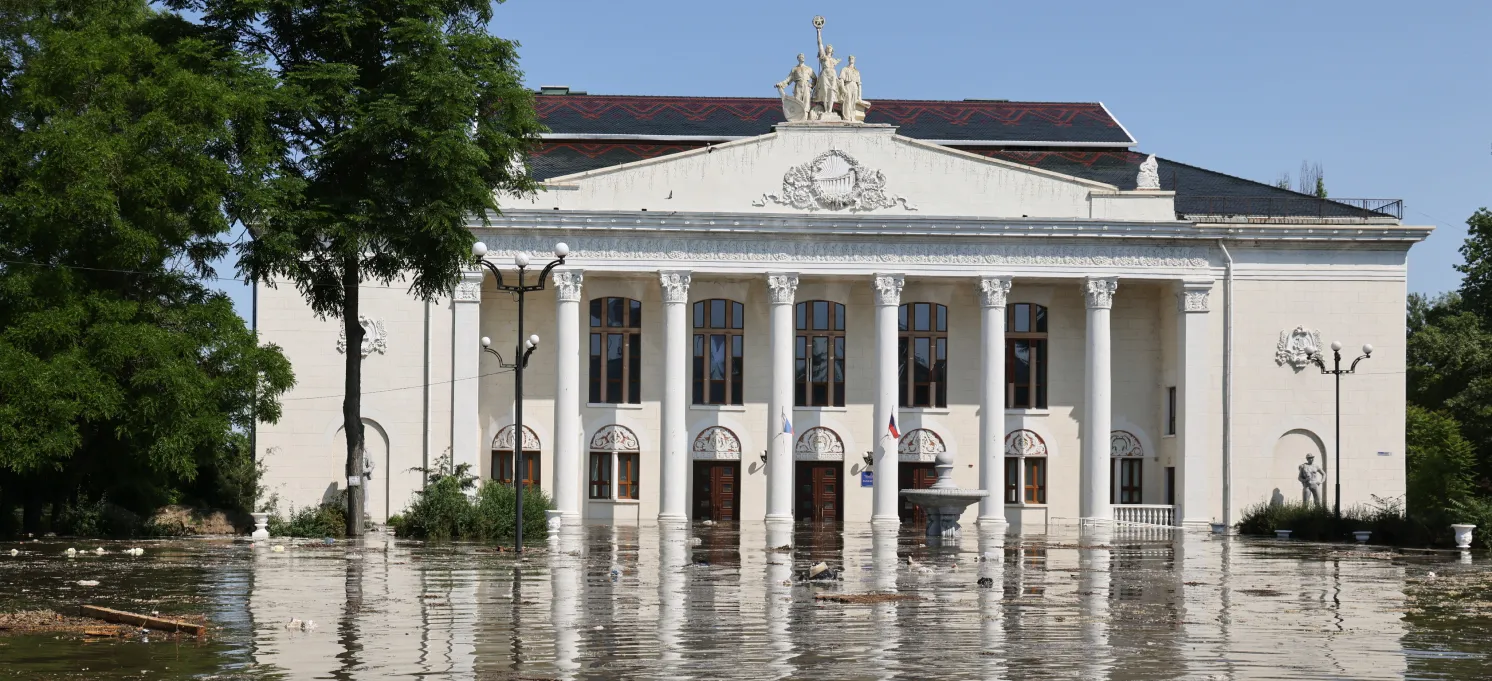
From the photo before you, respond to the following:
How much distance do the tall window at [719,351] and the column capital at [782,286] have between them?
2.90m

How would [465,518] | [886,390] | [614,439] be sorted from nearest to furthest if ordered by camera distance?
[465,518]
[886,390]
[614,439]

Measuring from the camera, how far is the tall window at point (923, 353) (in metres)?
55.4

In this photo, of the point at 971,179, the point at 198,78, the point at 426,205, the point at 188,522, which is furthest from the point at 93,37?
the point at 971,179

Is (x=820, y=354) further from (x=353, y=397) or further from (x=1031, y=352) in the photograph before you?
(x=353, y=397)

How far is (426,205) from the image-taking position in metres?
31.9

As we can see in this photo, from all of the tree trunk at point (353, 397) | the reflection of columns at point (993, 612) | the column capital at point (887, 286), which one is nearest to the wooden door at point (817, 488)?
the column capital at point (887, 286)

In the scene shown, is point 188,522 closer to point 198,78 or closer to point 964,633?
point 198,78

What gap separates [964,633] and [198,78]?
847 inches

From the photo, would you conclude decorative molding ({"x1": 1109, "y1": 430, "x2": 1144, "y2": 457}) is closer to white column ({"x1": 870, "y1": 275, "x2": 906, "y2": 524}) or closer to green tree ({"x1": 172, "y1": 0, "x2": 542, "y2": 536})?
white column ({"x1": 870, "y1": 275, "x2": 906, "y2": 524})

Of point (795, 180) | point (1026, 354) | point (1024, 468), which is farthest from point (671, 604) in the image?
point (1026, 354)

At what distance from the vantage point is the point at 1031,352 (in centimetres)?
5597

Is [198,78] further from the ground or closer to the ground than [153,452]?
further from the ground

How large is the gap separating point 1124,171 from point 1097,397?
27.2ft

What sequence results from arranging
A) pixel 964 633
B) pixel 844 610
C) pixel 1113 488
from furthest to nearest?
pixel 1113 488 < pixel 844 610 < pixel 964 633
